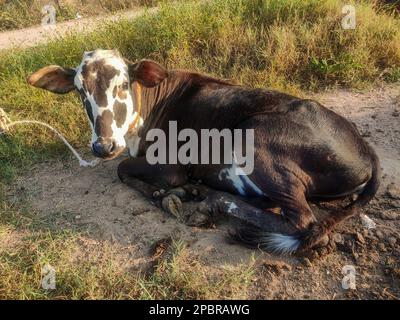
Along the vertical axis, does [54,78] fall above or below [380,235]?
above

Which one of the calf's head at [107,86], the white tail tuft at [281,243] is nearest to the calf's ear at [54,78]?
the calf's head at [107,86]

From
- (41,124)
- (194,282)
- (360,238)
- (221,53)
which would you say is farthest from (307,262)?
(221,53)

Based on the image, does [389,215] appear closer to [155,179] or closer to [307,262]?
[307,262]

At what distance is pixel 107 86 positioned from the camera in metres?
3.89

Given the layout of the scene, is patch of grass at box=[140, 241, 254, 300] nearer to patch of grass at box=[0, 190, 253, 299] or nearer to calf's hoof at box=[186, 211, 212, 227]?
patch of grass at box=[0, 190, 253, 299]

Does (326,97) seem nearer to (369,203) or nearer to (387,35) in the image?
(387,35)

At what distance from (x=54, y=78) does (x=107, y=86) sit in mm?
639

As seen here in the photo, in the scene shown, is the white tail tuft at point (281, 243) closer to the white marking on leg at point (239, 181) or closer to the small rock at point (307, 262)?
the small rock at point (307, 262)

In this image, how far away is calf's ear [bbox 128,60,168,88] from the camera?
407cm

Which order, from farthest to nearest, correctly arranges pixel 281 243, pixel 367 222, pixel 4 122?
pixel 4 122 < pixel 367 222 < pixel 281 243

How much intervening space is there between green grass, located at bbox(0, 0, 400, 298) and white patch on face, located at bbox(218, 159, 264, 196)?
1.64 m

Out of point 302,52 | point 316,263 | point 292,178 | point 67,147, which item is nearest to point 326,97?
point 302,52

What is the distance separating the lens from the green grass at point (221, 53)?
5207 millimetres
